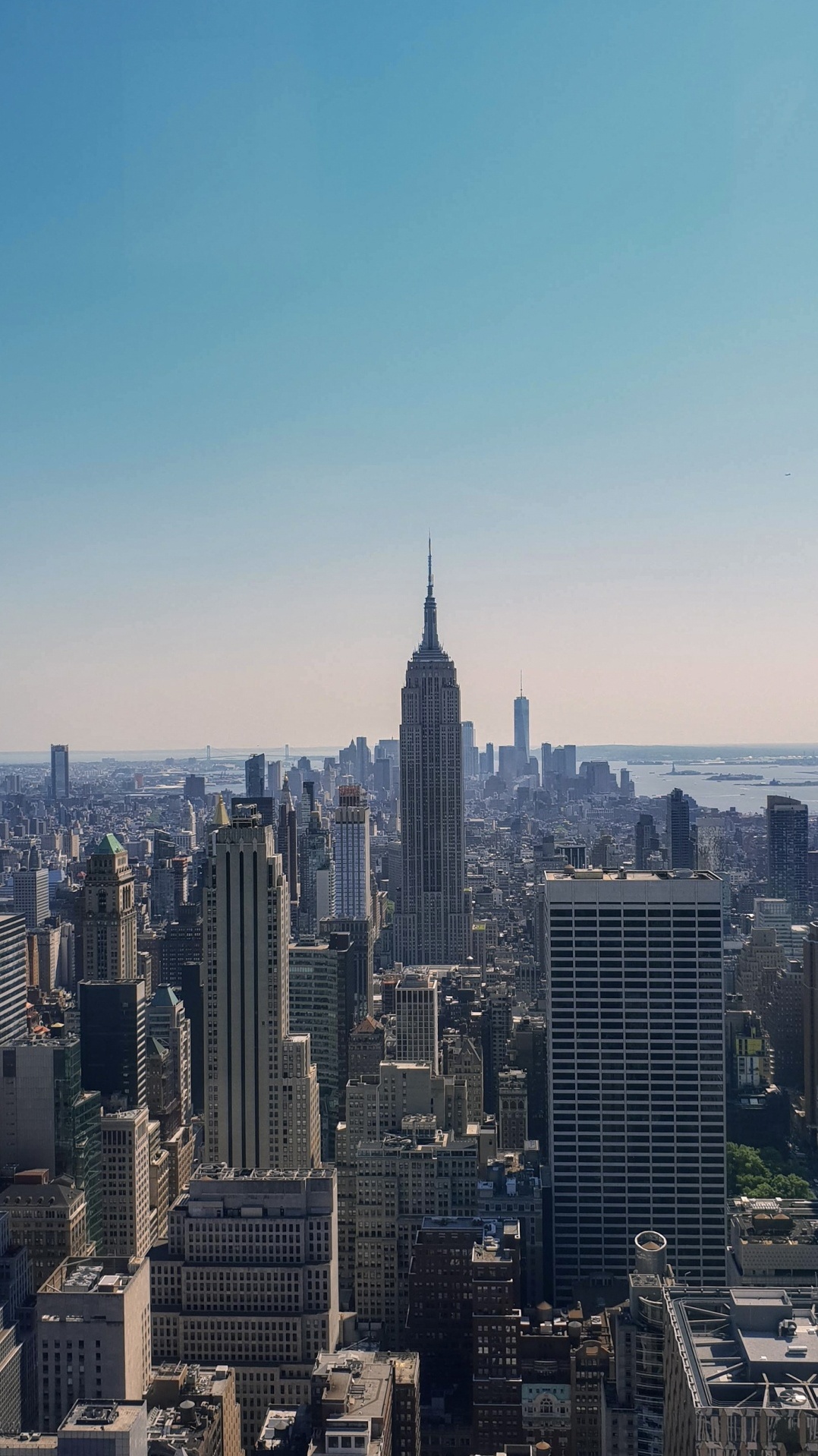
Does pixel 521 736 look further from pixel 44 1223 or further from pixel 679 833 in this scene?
pixel 44 1223

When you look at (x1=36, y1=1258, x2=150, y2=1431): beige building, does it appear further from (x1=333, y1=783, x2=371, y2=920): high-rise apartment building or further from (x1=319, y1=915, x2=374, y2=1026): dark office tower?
(x1=333, y1=783, x2=371, y2=920): high-rise apartment building

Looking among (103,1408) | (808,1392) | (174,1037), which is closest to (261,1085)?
(174,1037)

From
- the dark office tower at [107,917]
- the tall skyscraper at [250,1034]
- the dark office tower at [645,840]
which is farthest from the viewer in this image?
the dark office tower at [645,840]

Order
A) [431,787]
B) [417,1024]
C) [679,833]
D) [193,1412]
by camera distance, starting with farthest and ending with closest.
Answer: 1. [431,787]
2. [679,833]
3. [417,1024]
4. [193,1412]

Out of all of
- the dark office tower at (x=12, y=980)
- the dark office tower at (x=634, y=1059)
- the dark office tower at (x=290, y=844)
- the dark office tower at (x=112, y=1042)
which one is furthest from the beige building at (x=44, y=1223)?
the dark office tower at (x=290, y=844)

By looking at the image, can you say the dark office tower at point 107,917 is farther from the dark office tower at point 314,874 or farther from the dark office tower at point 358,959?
the dark office tower at point 314,874

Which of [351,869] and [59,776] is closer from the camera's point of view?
[351,869]

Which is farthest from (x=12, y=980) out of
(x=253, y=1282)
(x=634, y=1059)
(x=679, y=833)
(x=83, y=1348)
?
(x=679, y=833)
